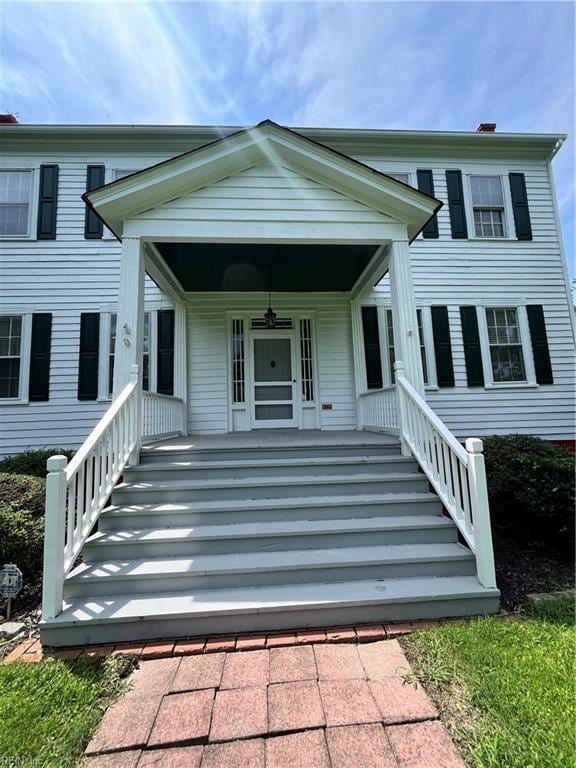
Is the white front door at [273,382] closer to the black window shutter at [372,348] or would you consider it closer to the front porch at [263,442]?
the front porch at [263,442]

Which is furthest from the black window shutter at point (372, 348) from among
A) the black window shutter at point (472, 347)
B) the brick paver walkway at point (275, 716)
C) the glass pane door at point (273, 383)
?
the brick paver walkway at point (275, 716)

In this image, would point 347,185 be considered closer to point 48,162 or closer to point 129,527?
point 129,527

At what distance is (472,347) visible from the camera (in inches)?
283

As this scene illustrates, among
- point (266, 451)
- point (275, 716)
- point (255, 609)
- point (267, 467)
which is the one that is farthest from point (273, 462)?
point (275, 716)

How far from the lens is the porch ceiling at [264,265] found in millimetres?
4941

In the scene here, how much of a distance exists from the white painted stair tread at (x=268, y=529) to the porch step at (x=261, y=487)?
1.06ft

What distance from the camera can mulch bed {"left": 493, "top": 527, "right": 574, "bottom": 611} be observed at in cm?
297

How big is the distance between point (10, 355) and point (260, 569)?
666 centimetres

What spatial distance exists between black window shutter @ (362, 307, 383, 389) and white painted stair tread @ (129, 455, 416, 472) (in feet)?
9.46

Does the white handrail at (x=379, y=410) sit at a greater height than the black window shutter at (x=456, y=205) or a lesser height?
lesser

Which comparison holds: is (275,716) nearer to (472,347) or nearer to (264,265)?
(264,265)

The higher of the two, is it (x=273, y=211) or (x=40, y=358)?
(x=273, y=211)

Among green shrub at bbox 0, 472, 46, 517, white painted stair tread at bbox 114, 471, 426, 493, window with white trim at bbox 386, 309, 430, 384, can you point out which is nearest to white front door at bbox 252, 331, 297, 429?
window with white trim at bbox 386, 309, 430, 384

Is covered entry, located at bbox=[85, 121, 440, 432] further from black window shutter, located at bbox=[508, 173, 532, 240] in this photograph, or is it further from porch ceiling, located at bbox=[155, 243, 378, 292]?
black window shutter, located at bbox=[508, 173, 532, 240]
